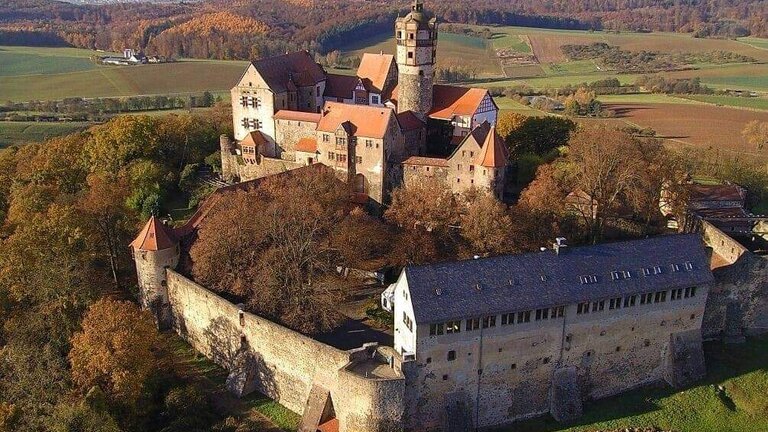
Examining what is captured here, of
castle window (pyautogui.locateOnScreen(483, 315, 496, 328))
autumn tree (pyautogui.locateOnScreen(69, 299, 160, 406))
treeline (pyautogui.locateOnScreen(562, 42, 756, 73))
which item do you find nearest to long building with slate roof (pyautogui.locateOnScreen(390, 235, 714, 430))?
castle window (pyautogui.locateOnScreen(483, 315, 496, 328))

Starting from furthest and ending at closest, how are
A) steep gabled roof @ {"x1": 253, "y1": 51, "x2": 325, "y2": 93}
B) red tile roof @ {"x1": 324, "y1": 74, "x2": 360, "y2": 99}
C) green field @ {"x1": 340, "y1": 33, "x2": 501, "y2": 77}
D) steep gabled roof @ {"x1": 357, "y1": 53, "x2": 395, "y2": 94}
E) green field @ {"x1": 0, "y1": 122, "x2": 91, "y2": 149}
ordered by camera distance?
1. green field @ {"x1": 340, "y1": 33, "x2": 501, "y2": 77}
2. green field @ {"x1": 0, "y1": 122, "x2": 91, "y2": 149}
3. red tile roof @ {"x1": 324, "y1": 74, "x2": 360, "y2": 99}
4. steep gabled roof @ {"x1": 357, "y1": 53, "x2": 395, "y2": 94}
5. steep gabled roof @ {"x1": 253, "y1": 51, "x2": 325, "y2": 93}

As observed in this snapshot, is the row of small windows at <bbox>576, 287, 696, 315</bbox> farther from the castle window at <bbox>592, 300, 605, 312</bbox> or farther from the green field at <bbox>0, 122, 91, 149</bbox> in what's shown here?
the green field at <bbox>0, 122, 91, 149</bbox>

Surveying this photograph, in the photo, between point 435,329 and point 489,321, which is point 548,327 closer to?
point 489,321

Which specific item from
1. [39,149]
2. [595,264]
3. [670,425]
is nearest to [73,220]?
[39,149]

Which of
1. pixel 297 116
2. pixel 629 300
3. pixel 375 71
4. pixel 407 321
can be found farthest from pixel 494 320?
pixel 375 71

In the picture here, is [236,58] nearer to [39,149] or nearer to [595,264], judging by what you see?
[39,149]

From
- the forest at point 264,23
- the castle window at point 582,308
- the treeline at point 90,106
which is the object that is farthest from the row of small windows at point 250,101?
the forest at point 264,23

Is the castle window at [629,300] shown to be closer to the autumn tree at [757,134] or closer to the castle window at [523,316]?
the castle window at [523,316]
